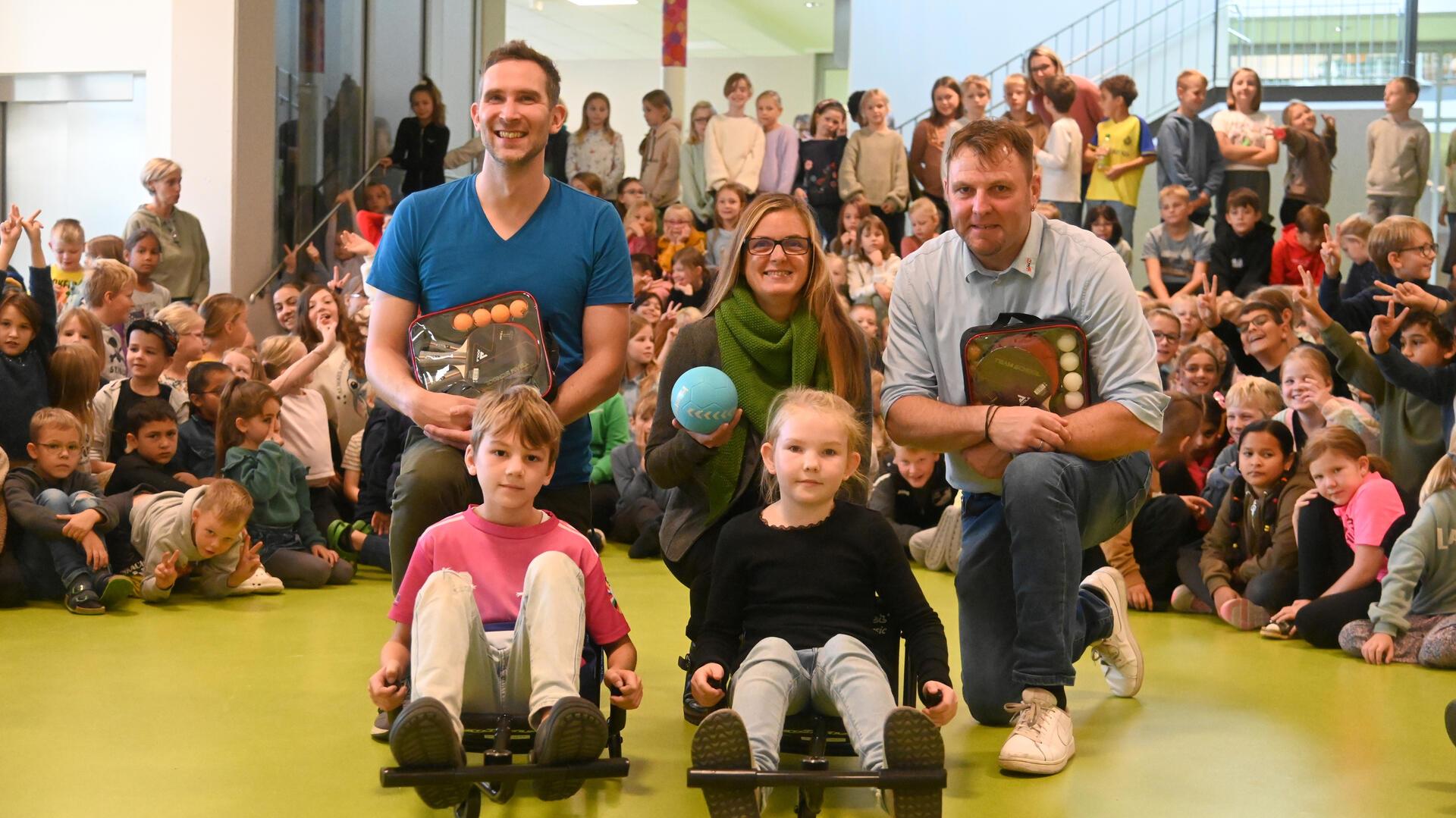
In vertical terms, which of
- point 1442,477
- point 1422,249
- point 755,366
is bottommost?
point 1442,477

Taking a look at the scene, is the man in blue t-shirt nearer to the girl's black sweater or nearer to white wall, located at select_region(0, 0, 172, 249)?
the girl's black sweater

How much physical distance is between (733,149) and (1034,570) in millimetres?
8654

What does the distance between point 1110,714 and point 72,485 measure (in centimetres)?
398

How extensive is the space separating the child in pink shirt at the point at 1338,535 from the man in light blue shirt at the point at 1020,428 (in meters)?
1.64

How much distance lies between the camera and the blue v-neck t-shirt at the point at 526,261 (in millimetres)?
3619

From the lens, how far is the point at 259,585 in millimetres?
5934

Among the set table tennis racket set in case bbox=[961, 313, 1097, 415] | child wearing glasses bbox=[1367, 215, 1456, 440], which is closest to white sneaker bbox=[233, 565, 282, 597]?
table tennis racket set in case bbox=[961, 313, 1097, 415]

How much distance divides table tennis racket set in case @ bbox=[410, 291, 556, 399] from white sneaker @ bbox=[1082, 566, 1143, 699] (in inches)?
64.5

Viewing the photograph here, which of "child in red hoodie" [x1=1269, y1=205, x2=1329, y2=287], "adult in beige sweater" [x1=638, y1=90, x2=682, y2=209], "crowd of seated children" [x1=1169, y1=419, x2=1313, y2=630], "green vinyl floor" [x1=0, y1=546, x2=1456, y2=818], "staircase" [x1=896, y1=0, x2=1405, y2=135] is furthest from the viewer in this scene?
"staircase" [x1=896, y1=0, x2=1405, y2=135]

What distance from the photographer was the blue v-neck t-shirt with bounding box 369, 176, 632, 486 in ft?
11.9

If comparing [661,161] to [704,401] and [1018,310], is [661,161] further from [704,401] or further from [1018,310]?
[704,401]

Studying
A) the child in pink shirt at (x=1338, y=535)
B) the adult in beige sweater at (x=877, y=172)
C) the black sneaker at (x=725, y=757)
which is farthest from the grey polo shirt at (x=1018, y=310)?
the adult in beige sweater at (x=877, y=172)

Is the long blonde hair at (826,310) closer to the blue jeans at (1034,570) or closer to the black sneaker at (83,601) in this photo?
the blue jeans at (1034,570)

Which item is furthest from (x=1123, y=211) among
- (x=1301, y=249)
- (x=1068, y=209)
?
(x=1301, y=249)
